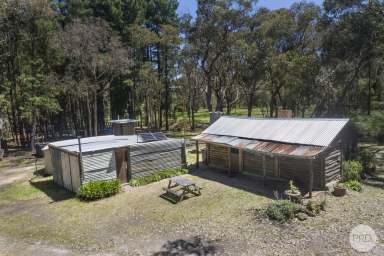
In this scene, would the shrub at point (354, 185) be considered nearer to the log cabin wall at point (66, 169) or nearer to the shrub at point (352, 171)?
the shrub at point (352, 171)

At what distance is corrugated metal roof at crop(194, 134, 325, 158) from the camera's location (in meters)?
13.3

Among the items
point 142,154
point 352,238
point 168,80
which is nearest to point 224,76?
point 168,80

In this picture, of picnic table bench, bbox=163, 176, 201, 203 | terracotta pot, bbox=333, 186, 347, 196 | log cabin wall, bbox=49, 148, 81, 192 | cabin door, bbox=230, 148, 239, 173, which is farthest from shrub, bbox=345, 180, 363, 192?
log cabin wall, bbox=49, 148, 81, 192

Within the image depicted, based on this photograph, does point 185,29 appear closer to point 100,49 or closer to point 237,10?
point 237,10

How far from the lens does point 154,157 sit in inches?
661

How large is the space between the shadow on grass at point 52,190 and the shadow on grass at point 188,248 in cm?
701

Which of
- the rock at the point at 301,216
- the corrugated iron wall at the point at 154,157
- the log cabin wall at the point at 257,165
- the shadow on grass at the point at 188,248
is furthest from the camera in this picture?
the corrugated iron wall at the point at 154,157

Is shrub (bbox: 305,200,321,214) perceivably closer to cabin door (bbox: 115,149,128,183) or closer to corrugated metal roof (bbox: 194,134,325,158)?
corrugated metal roof (bbox: 194,134,325,158)

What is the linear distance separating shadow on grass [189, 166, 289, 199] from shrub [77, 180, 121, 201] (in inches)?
188

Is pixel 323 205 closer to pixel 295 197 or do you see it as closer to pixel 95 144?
pixel 295 197

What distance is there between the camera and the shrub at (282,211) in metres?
10.8

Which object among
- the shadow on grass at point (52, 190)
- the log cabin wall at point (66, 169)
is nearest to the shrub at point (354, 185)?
the log cabin wall at point (66, 169)

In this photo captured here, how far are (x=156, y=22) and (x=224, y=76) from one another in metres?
10.5

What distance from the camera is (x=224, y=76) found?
130 feet
